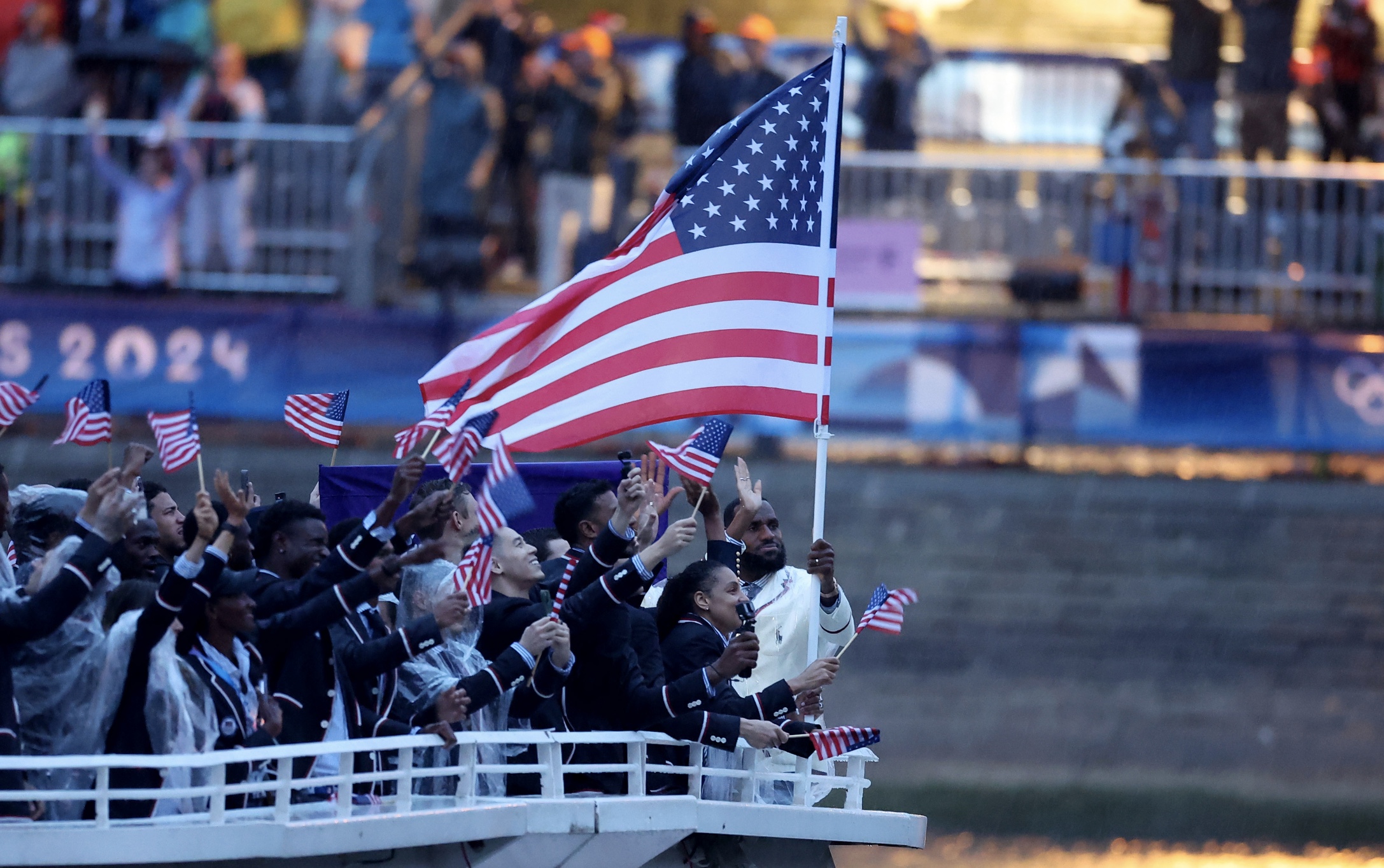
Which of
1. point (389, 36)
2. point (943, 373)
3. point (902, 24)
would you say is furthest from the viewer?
point (389, 36)

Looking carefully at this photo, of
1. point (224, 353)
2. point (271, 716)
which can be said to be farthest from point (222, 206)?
point (271, 716)

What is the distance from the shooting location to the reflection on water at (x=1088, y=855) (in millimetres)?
14180

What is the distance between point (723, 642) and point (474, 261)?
9.22 meters

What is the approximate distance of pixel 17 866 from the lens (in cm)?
689

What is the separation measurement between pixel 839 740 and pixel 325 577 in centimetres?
208

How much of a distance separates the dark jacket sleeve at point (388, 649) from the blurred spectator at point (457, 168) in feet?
31.6

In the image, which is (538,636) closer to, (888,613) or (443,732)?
(443,732)

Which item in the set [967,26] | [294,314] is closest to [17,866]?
[294,314]

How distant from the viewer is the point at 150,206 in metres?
16.7

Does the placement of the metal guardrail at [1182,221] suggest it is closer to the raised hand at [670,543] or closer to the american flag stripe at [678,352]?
the american flag stripe at [678,352]

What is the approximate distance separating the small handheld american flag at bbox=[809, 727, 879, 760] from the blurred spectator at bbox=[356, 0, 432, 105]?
11379 millimetres

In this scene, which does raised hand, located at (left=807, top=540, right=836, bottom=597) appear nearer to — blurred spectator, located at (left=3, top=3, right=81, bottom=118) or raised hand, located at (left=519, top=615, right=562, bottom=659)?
raised hand, located at (left=519, top=615, right=562, bottom=659)

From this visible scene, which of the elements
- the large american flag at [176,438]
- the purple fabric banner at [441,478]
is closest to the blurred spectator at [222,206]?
the purple fabric banner at [441,478]

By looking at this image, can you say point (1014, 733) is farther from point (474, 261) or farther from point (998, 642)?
point (474, 261)
